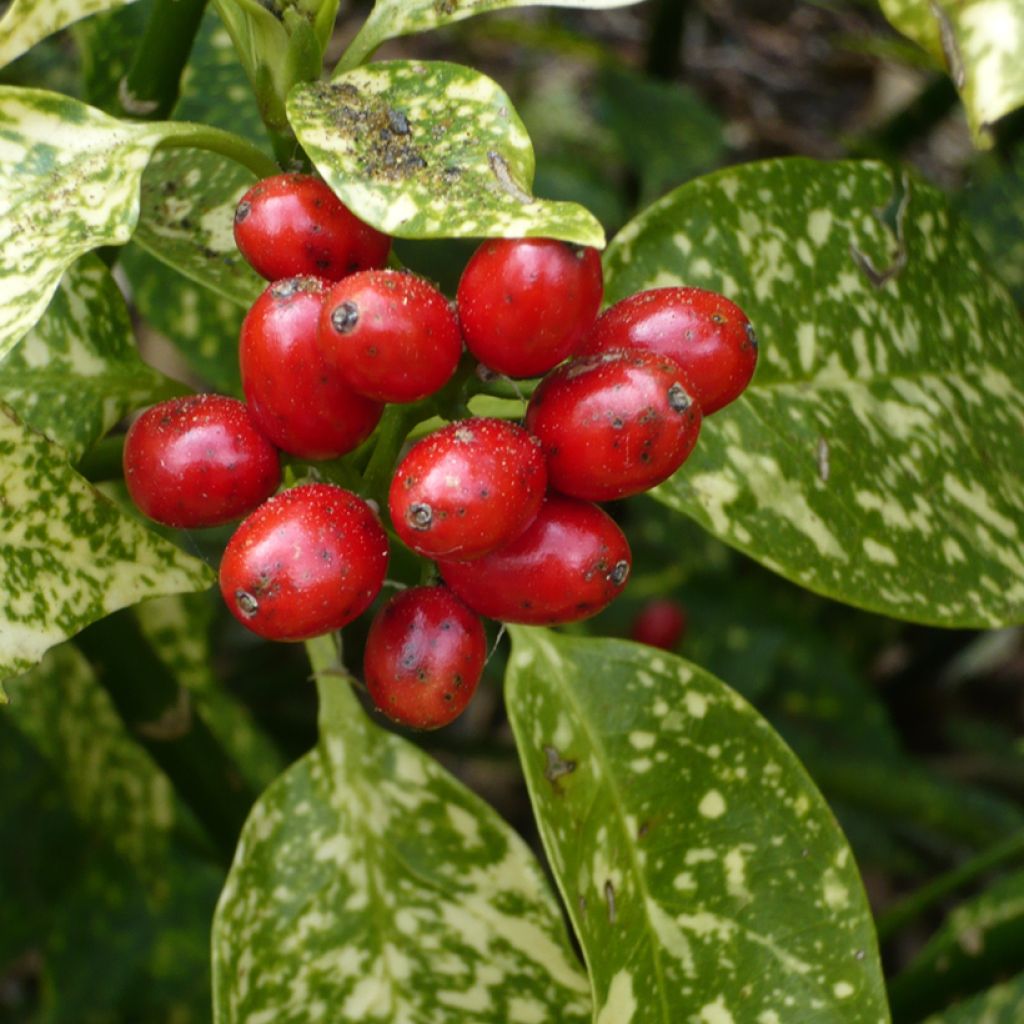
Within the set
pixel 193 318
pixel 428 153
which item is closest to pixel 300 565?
pixel 428 153

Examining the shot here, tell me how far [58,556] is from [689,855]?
0.44 m

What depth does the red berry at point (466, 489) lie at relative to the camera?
1.93 ft

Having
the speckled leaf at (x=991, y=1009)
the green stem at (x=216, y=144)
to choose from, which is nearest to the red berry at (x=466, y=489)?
the green stem at (x=216, y=144)

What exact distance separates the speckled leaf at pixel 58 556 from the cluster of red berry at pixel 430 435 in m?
0.04

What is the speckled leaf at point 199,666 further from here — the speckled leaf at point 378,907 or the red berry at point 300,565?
the red berry at point 300,565

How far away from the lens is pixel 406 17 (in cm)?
73

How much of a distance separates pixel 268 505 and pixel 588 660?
1.26ft

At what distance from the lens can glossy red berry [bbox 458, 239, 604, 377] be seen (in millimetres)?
582

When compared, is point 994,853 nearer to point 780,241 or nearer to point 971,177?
point 780,241

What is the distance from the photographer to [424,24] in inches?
28.2

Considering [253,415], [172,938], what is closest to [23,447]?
[253,415]

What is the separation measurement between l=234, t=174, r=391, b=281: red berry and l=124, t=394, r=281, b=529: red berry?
3.2 inches

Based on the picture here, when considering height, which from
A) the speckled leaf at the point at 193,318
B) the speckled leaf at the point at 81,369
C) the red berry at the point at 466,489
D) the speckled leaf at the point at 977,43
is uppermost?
the speckled leaf at the point at 977,43

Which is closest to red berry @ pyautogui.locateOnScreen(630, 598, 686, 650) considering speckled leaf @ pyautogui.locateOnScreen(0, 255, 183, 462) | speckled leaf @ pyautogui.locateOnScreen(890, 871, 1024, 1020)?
speckled leaf @ pyautogui.locateOnScreen(890, 871, 1024, 1020)
